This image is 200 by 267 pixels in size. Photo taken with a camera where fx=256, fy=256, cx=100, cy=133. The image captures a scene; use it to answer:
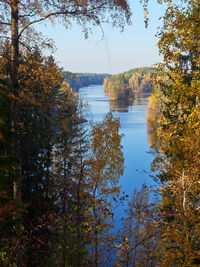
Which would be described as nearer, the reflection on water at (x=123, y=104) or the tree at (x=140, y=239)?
the tree at (x=140, y=239)

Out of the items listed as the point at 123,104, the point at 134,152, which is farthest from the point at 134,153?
the point at 123,104

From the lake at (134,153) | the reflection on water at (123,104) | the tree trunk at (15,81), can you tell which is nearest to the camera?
the tree trunk at (15,81)

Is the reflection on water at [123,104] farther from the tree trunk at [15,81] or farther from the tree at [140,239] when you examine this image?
the tree trunk at [15,81]

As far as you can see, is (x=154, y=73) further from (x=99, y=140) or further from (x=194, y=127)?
(x=99, y=140)

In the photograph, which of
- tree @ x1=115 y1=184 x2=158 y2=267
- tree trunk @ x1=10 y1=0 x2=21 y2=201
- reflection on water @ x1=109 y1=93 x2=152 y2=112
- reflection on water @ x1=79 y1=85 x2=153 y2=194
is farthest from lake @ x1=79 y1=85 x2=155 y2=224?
tree trunk @ x1=10 y1=0 x2=21 y2=201

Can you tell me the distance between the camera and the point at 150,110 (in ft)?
201

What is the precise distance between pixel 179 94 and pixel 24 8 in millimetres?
3862

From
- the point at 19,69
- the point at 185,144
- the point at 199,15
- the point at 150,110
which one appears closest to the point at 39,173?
the point at 19,69

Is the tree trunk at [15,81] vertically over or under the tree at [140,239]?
over

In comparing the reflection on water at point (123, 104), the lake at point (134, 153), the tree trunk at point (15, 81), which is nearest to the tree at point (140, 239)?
the tree trunk at point (15, 81)

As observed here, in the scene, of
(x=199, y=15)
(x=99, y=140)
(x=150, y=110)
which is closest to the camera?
(x=199, y=15)

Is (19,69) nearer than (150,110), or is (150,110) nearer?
(19,69)

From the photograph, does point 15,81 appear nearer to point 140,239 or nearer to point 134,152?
point 140,239

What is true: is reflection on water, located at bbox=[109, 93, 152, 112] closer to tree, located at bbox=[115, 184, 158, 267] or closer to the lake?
the lake
